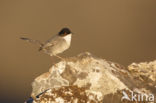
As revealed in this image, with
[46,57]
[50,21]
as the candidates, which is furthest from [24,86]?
[50,21]

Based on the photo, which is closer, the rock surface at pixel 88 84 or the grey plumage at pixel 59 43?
the rock surface at pixel 88 84

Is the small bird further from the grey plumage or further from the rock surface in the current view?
the rock surface

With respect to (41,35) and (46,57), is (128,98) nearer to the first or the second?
(46,57)

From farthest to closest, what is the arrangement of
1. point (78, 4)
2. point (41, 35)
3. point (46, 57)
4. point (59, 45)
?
point (78, 4), point (41, 35), point (46, 57), point (59, 45)

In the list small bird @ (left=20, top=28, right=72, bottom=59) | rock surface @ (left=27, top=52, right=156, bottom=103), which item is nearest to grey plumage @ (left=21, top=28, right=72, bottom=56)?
small bird @ (left=20, top=28, right=72, bottom=59)

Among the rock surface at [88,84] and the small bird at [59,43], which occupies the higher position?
the small bird at [59,43]

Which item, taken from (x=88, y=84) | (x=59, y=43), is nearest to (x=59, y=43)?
(x=59, y=43)

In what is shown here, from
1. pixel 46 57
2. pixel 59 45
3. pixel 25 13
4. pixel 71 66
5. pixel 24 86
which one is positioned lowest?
pixel 71 66

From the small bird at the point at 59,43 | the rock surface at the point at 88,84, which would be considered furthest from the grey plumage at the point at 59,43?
the rock surface at the point at 88,84

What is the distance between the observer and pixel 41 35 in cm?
2084

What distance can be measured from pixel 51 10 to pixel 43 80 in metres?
14.8

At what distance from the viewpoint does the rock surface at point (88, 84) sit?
859 cm

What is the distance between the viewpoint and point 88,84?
8797mm

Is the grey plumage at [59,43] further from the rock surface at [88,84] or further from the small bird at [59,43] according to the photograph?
the rock surface at [88,84]
